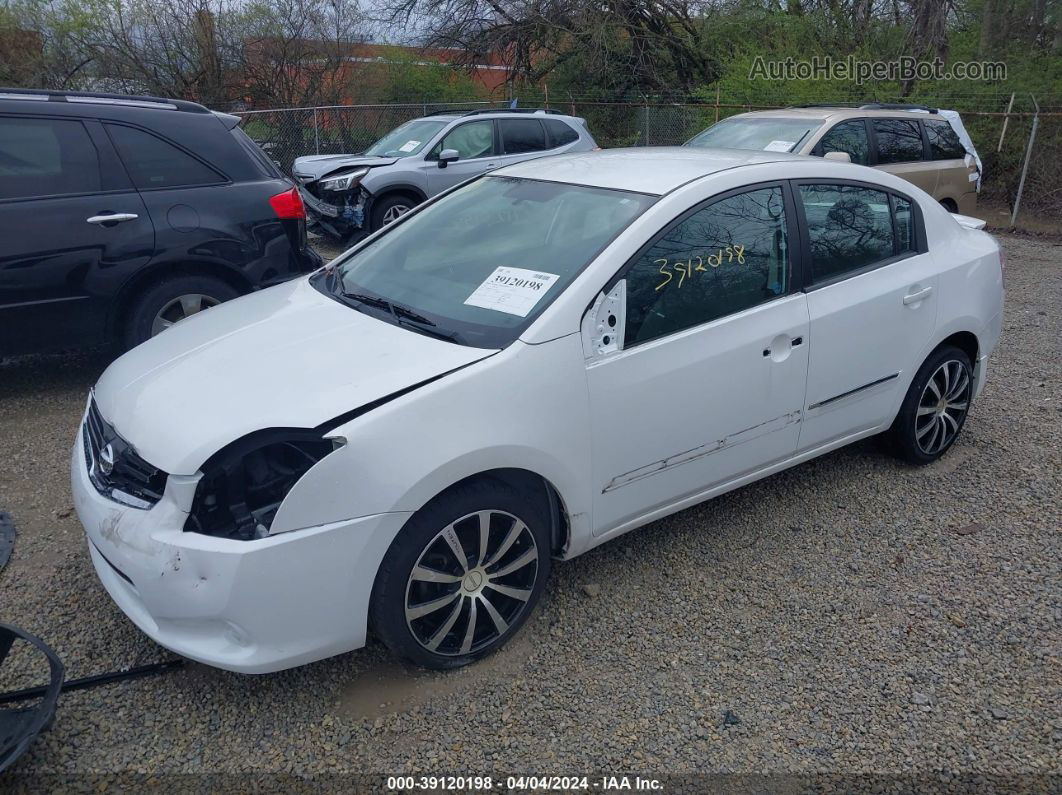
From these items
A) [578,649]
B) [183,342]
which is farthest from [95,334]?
[578,649]

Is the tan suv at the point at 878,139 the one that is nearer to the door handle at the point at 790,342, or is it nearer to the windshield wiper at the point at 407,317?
the door handle at the point at 790,342

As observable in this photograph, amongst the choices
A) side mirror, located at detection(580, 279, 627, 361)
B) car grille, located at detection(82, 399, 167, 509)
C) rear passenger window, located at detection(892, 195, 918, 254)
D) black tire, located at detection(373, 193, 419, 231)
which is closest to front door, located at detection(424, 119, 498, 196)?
black tire, located at detection(373, 193, 419, 231)

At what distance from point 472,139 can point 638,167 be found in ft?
25.4

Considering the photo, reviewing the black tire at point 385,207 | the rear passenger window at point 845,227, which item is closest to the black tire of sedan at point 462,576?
the rear passenger window at point 845,227

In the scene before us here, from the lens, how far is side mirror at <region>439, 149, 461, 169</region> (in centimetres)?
1046

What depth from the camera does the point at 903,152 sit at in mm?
9242

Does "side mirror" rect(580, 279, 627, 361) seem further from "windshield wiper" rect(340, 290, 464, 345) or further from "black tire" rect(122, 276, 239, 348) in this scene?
"black tire" rect(122, 276, 239, 348)

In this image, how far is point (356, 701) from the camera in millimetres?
2857

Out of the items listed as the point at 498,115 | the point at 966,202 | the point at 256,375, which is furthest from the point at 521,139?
the point at 256,375

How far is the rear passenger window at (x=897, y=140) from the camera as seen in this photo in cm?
900

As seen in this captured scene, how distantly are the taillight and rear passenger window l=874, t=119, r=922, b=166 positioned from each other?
6.14 metres

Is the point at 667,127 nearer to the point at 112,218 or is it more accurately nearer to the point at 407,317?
the point at 112,218

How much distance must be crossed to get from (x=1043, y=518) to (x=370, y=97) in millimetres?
18096

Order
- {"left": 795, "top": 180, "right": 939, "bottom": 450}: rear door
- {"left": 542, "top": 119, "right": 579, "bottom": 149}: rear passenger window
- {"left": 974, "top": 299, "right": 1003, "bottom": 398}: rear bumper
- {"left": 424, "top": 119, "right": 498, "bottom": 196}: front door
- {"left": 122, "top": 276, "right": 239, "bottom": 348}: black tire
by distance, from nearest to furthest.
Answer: {"left": 795, "top": 180, "right": 939, "bottom": 450}: rear door
{"left": 974, "top": 299, "right": 1003, "bottom": 398}: rear bumper
{"left": 122, "top": 276, "right": 239, "bottom": 348}: black tire
{"left": 424, "top": 119, "right": 498, "bottom": 196}: front door
{"left": 542, "top": 119, "right": 579, "bottom": 149}: rear passenger window
